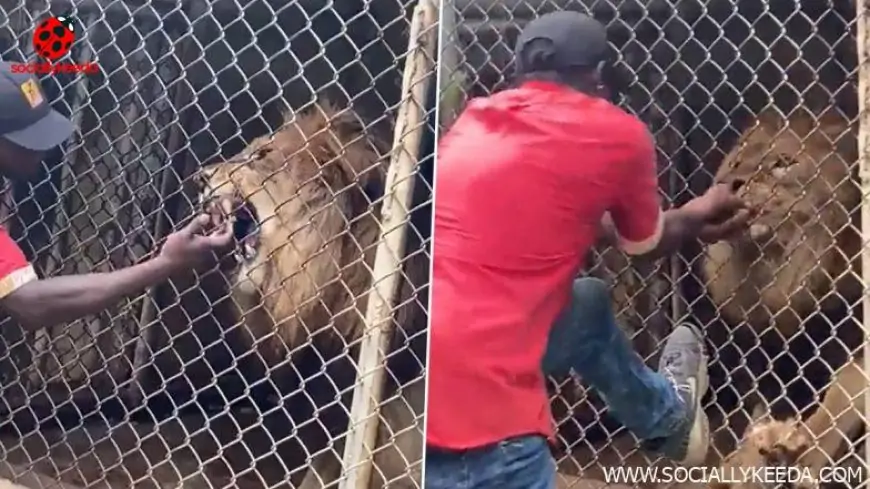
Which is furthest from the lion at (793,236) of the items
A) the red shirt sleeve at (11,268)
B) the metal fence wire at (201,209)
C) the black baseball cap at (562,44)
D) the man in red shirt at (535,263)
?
the red shirt sleeve at (11,268)

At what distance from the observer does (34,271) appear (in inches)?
54.3

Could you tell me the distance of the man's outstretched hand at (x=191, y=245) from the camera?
52.9 inches

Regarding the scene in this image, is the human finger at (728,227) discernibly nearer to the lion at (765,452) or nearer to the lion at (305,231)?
the lion at (765,452)

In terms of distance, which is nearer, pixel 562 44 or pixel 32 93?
pixel 562 44

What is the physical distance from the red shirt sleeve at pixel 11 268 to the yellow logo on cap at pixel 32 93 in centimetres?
17

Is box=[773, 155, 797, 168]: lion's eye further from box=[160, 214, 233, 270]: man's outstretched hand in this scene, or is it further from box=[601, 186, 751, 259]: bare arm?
box=[160, 214, 233, 270]: man's outstretched hand

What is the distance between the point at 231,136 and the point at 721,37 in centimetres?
76

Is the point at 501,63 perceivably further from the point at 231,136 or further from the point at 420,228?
the point at 231,136

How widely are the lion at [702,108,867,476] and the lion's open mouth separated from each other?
634 mm

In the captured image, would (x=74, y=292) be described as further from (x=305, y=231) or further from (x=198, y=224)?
(x=305, y=231)

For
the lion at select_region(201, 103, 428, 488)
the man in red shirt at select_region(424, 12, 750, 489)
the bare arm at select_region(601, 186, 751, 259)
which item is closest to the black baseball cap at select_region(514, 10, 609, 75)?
the man in red shirt at select_region(424, 12, 750, 489)

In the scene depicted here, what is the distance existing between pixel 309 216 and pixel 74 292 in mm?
383

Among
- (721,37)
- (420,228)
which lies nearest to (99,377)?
(420,228)

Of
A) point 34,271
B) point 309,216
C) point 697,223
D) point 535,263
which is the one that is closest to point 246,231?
point 309,216
